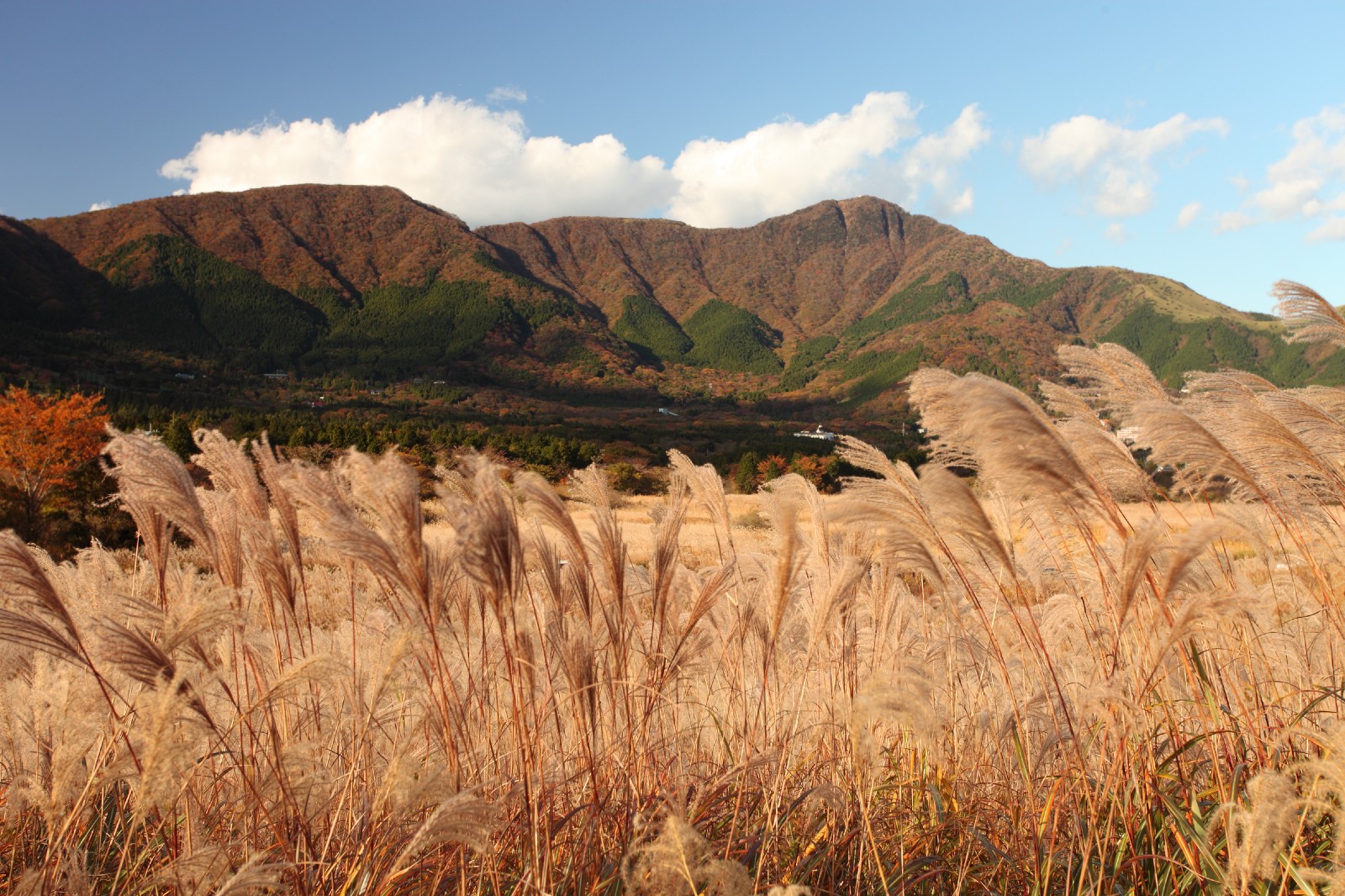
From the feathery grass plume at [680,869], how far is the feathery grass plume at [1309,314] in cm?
307

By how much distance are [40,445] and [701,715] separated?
19.2m

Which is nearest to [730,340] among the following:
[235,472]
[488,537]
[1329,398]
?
[1329,398]

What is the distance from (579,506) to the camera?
2578cm

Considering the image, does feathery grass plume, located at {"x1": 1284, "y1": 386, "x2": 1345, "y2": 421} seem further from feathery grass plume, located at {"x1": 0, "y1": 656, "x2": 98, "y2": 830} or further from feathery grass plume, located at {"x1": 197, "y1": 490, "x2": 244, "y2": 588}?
feathery grass plume, located at {"x1": 0, "y1": 656, "x2": 98, "y2": 830}

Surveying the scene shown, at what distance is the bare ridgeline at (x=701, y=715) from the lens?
1641 millimetres

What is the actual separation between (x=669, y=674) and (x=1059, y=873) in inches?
49.3

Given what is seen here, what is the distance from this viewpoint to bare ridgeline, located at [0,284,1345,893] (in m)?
1.64

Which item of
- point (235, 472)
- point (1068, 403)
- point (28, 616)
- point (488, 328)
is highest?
point (488, 328)

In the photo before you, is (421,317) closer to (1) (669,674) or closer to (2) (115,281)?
(2) (115,281)

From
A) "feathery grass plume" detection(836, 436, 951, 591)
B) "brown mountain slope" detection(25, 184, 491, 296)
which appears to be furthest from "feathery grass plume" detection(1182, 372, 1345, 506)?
"brown mountain slope" detection(25, 184, 491, 296)

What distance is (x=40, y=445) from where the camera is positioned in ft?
53.8

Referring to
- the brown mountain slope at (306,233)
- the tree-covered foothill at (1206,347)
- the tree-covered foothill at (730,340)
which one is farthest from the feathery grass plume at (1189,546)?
the brown mountain slope at (306,233)

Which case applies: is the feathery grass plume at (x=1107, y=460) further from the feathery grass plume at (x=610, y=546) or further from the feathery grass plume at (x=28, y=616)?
the feathery grass plume at (x=28, y=616)

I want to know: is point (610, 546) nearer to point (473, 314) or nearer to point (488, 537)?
point (488, 537)
